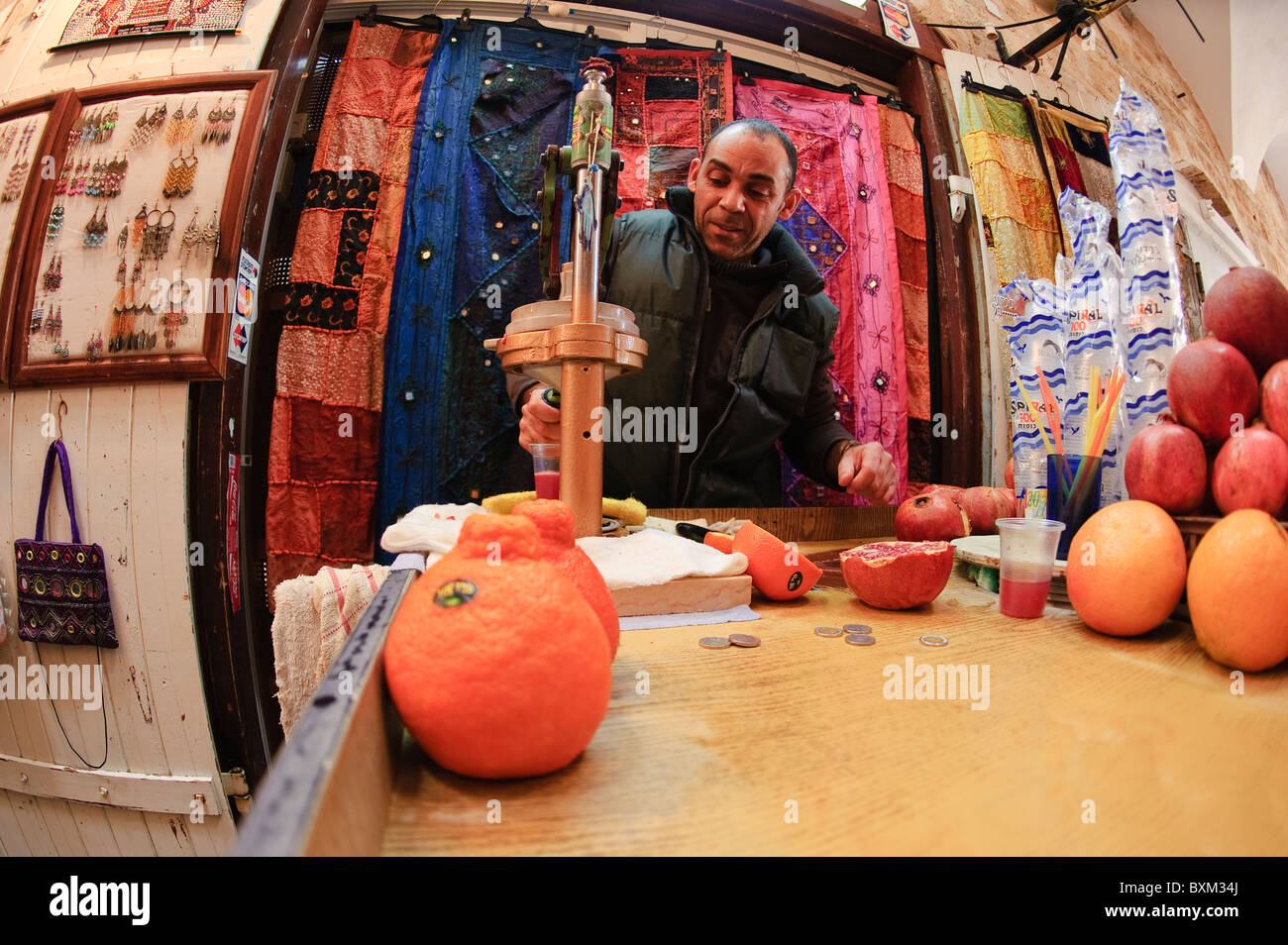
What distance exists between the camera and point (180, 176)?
5.87ft

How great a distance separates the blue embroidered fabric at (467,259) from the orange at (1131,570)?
1943mm

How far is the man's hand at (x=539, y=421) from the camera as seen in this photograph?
1096 mm

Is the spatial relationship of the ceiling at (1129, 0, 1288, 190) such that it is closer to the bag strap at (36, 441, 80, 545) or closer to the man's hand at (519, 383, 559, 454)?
the man's hand at (519, 383, 559, 454)

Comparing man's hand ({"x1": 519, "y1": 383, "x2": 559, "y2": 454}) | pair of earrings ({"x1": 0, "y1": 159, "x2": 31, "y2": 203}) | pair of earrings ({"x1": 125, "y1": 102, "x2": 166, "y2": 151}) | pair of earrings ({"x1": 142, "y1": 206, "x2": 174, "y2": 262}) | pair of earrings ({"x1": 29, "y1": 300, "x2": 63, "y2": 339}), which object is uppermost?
pair of earrings ({"x1": 125, "y1": 102, "x2": 166, "y2": 151})

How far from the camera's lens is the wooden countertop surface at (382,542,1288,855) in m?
0.34

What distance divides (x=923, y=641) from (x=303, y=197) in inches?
105

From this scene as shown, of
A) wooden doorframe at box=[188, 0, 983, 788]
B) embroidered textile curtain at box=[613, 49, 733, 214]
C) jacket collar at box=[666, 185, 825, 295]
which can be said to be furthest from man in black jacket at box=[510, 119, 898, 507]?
wooden doorframe at box=[188, 0, 983, 788]

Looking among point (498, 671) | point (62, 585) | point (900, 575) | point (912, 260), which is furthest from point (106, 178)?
point (912, 260)

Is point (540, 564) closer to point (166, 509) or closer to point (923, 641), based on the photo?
point (923, 641)

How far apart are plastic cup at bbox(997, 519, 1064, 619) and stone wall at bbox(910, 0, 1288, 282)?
321 centimetres

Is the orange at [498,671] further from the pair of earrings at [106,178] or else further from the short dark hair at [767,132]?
the pair of earrings at [106,178]

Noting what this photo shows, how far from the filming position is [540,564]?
0.43m

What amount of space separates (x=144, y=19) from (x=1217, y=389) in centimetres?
311

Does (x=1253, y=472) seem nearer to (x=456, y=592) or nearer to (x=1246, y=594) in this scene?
(x=1246, y=594)
